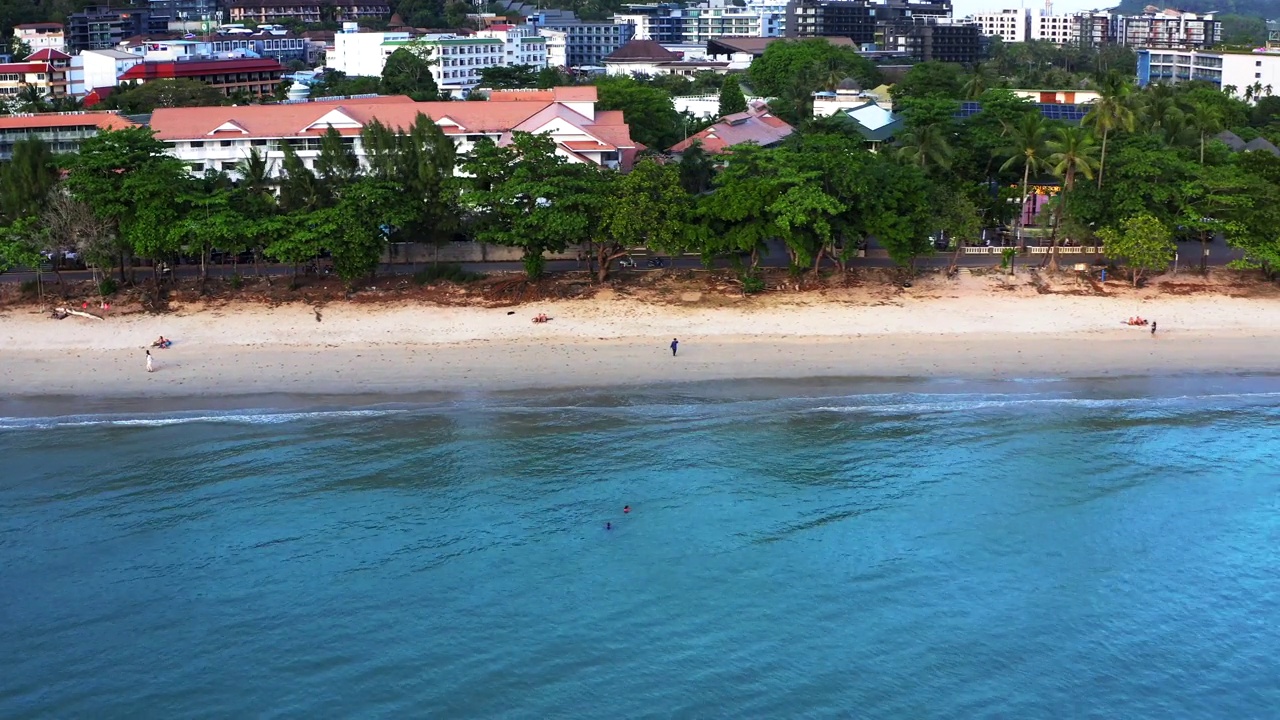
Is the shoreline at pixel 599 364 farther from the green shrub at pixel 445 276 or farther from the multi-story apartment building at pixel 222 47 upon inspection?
the multi-story apartment building at pixel 222 47

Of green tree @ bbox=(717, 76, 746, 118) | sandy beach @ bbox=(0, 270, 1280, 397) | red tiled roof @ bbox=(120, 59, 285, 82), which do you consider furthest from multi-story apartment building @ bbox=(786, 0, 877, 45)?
sandy beach @ bbox=(0, 270, 1280, 397)

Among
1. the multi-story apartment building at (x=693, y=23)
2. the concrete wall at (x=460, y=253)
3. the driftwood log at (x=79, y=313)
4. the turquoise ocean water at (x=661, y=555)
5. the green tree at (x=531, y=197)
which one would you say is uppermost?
the multi-story apartment building at (x=693, y=23)

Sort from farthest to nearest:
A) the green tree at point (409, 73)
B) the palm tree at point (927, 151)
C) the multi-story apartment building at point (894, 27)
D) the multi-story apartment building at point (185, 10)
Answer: the multi-story apartment building at point (185, 10) < the multi-story apartment building at point (894, 27) < the green tree at point (409, 73) < the palm tree at point (927, 151)

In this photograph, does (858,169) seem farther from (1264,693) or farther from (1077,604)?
(1264,693)

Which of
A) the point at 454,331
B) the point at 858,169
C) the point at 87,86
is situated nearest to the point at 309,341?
the point at 454,331

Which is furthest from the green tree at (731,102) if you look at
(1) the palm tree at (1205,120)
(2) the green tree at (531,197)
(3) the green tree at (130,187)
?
(3) the green tree at (130,187)

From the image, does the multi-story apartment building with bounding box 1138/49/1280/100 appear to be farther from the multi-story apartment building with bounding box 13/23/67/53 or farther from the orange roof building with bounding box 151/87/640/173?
the multi-story apartment building with bounding box 13/23/67/53

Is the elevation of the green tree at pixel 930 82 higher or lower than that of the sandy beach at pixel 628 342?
higher
